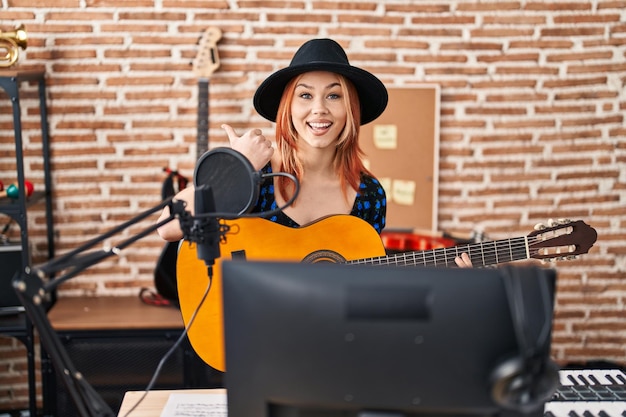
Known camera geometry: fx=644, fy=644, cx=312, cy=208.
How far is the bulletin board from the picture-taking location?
3535 mm

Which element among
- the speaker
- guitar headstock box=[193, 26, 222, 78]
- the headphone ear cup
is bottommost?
the speaker

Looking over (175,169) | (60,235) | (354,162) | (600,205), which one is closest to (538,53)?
(600,205)

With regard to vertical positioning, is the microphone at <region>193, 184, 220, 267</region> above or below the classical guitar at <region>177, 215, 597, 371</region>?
above

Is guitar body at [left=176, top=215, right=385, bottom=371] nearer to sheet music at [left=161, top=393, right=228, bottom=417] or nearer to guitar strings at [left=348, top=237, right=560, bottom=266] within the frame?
guitar strings at [left=348, top=237, right=560, bottom=266]

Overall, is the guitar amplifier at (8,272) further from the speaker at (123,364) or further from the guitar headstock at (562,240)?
the guitar headstock at (562,240)

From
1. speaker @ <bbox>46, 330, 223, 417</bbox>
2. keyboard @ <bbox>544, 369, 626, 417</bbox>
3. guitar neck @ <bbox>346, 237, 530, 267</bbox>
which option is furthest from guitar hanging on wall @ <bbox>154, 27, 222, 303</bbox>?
keyboard @ <bbox>544, 369, 626, 417</bbox>

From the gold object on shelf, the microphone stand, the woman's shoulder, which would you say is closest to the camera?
the microphone stand

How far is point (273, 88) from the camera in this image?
2.22m

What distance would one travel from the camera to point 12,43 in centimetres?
312

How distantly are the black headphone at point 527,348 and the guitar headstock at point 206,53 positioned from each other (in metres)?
2.69

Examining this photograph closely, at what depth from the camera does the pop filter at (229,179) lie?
1.37 meters

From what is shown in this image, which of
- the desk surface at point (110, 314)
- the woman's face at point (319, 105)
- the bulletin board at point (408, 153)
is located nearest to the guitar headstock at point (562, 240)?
the woman's face at point (319, 105)

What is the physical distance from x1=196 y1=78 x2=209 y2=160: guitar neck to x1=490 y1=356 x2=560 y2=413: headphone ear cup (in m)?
2.63

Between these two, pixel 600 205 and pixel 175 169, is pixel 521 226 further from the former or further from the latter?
pixel 175 169
